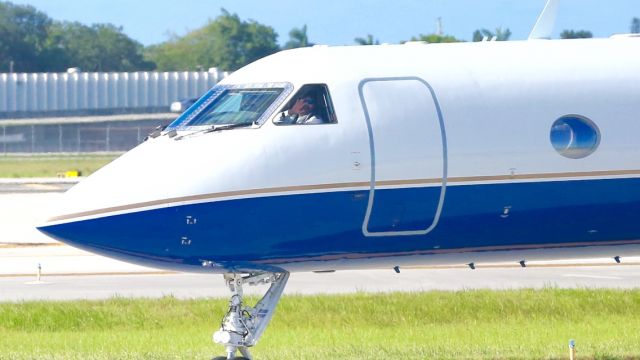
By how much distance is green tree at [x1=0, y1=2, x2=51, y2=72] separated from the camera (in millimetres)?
154000

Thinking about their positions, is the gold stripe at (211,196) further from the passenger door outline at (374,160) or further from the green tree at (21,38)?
the green tree at (21,38)

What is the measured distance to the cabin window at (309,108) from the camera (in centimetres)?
1404

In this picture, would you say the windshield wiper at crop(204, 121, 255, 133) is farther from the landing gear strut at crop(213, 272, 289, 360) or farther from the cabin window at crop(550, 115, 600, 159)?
the cabin window at crop(550, 115, 600, 159)

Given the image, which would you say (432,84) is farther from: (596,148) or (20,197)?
(20,197)

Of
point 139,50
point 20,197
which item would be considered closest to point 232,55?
point 139,50

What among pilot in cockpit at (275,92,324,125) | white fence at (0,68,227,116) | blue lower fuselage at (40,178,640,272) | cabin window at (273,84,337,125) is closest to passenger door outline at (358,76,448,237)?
blue lower fuselage at (40,178,640,272)

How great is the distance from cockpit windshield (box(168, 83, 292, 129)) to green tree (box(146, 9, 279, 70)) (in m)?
138

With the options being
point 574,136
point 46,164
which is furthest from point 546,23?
point 46,164

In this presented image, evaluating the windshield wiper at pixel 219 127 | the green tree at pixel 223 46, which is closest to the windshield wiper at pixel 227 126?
Result: the windshield wiper at pixel 219 127

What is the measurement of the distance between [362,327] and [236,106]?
23.2 ft

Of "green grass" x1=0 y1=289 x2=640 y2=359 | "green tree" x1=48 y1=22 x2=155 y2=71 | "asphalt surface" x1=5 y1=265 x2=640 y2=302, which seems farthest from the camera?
"green tree" x1=48 y1=22 x2=155 y2=71

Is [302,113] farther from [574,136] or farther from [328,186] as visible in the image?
[574,136]

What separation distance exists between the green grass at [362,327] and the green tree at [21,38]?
13215 centimetres

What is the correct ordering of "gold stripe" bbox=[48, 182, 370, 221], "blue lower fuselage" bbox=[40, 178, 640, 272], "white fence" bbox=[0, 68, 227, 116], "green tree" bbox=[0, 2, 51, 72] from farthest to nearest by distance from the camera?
"green tree" bbox=[0, 2, 51, 72] < "white fence" bbox=[0, 68, 227, 116] < "blue lower fuselage" bbox=[40, 178, 640, 272] < "gold stripe" bbox=[48, 182, 370, 221]
